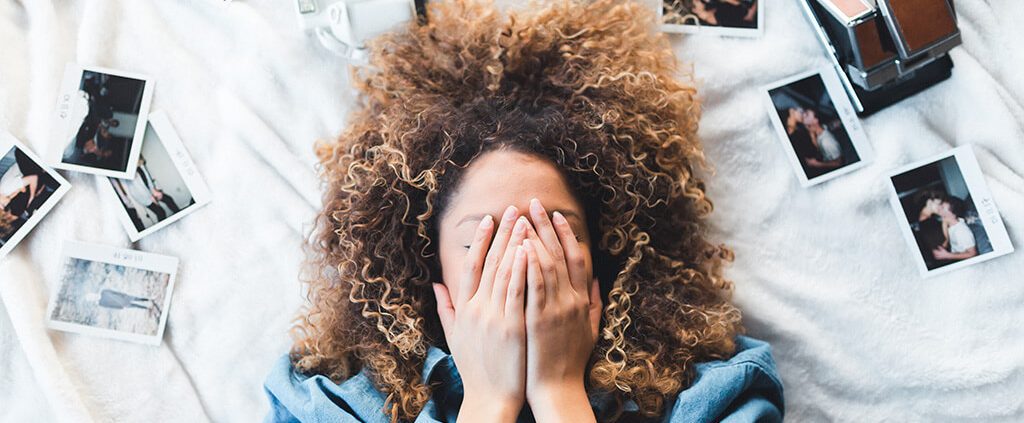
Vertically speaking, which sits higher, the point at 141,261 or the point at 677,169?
the point at 141,261

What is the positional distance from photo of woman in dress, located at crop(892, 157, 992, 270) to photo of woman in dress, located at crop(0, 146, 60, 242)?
1.36m

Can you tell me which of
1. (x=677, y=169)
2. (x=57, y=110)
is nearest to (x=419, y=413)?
(x=677, y=169)

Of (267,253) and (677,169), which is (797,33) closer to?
(677,169)

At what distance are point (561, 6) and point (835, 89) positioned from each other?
454 millimetres

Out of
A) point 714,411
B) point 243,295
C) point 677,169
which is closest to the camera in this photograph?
point 714,411

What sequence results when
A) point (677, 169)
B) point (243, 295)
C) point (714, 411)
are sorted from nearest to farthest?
point (714, 411) → point (677, 169) → point (243, 295)

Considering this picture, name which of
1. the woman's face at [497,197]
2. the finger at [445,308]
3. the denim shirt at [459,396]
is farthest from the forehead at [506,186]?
the denim shirt at [459,396]

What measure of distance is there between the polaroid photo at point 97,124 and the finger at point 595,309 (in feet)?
2.50

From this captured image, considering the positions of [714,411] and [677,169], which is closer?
[714,411]

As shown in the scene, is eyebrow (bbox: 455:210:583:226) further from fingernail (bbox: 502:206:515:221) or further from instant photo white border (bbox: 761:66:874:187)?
instant photo white border (bbox: 761:66:874:187)

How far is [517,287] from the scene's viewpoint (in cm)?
102

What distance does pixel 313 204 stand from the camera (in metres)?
1.29

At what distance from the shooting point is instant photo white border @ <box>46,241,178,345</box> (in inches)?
50.3

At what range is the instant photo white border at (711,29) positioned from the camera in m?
1.27
